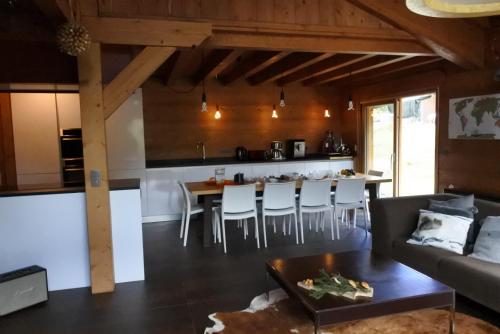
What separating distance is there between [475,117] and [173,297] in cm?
394

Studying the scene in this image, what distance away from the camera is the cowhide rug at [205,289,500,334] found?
2.54 m

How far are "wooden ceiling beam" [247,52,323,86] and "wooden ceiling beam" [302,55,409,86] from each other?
0.95 meters

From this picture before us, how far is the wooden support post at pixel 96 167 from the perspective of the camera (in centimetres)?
315

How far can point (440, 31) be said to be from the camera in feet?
12.9

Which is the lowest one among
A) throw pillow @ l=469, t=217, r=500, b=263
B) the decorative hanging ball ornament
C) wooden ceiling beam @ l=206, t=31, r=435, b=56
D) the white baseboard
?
the white baseboard

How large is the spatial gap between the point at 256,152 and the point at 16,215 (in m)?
4.17

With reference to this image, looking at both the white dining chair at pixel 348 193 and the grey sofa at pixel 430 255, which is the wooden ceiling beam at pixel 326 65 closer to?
the white dining chair at pixel 348 193

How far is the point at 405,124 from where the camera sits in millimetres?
5809

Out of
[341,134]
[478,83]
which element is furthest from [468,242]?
[341,134]

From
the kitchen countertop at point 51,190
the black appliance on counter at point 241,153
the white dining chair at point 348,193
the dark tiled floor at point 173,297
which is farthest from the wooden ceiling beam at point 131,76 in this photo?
the black appliance on counter at point 241,153

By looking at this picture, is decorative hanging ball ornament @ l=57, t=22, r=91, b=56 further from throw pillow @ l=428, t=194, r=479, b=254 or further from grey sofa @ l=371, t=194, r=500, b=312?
throw pillow @ l=428, t=194, r=479, b=254

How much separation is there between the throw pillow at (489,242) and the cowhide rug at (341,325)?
519 mm

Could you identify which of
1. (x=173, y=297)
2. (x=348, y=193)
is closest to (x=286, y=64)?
(x=348, y=193)

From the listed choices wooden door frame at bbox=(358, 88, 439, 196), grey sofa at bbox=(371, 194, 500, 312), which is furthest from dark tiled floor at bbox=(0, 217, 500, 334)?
wooden door frame at bbox=(358, 88, 439, 196)
